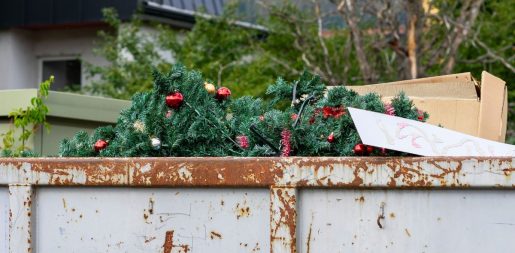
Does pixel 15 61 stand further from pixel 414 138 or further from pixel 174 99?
pixel 414 138

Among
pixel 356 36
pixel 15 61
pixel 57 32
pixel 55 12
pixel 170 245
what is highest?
pixel 55 12

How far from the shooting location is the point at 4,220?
3.24 meters

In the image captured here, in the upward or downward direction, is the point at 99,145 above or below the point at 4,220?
above

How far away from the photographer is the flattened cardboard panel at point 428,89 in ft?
13.1

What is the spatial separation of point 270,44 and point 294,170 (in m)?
9.89

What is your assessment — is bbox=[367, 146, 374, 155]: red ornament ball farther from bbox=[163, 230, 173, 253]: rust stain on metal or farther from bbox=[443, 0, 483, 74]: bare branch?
bbox=[443, 0, 483, 74]: bare branch

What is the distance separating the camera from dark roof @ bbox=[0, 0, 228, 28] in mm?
12914

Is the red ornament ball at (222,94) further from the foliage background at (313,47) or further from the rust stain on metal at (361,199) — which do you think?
the foliage background at (313,47)

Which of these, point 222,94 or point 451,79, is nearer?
point 222,94

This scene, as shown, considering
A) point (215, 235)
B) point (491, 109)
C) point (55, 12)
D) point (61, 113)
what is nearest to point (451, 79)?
point (491, 109)

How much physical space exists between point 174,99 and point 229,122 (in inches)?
9.4

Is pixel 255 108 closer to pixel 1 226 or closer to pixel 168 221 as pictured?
pixel 168 221

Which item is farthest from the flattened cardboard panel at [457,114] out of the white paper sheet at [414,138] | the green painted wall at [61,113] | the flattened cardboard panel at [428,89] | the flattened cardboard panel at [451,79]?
the green painted wall at [61,113]

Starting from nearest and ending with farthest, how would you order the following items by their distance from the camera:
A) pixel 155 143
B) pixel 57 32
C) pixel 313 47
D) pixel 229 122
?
pixel 155 143 → pixel 229 122 → pixel 313 47 → pixel 57 32
